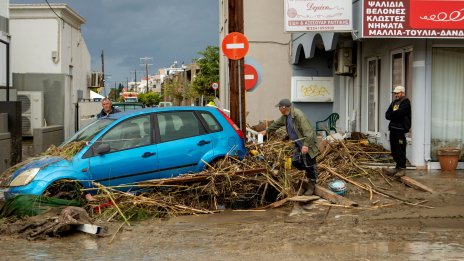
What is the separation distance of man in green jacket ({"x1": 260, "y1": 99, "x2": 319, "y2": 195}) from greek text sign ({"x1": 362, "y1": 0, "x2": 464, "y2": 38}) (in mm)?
2745

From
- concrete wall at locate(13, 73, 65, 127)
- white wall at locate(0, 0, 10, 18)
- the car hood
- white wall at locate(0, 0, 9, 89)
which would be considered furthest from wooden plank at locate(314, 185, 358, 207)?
concrete wall at locate(13, 73, 65, 127)

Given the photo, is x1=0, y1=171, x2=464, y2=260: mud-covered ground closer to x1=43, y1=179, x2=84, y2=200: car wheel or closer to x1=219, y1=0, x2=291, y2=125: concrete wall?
x1=43, y1=179, x2=84, y2=200: car wheel

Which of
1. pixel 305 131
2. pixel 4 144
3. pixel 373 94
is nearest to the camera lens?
pixel 305 131

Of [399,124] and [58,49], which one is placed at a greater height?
[58,49]

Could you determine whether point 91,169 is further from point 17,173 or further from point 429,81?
Result: point 429,81

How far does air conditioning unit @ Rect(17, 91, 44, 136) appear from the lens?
23797 mm

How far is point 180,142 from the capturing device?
32.0 feet

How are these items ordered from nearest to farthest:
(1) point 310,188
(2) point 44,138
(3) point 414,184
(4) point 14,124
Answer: (1) point 310,188 → (3) point 414,184 → (4) point 14,124 → (2) point 44,138

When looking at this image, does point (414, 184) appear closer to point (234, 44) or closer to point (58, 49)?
point (234, 44)

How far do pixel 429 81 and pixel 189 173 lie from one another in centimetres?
554

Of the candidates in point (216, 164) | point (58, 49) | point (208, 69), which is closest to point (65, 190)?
point (216, 164)

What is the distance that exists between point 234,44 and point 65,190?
438 cm

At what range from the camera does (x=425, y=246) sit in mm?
6801

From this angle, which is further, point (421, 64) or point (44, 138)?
point (44, 138)
